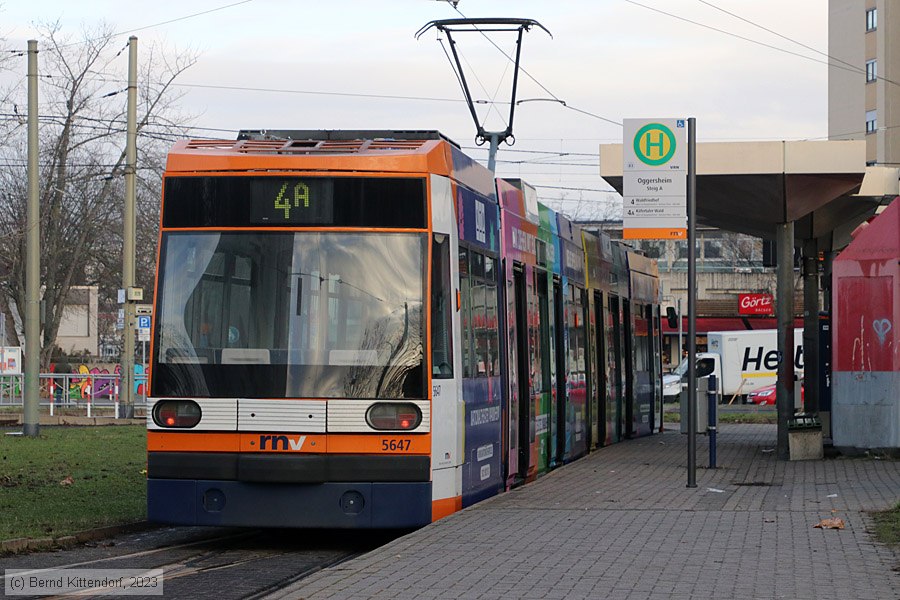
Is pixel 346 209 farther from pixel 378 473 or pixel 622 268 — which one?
pixel 622 268

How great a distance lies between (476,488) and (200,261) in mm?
3234

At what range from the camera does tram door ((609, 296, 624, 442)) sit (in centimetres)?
2305

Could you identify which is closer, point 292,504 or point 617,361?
point 292,504

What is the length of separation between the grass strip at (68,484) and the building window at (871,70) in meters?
52.1

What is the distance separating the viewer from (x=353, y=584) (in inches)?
332

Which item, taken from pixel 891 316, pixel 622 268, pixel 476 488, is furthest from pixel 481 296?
pixel 622 268

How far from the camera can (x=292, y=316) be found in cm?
1109

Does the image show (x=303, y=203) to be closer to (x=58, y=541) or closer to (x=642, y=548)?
(x=58, y=541)

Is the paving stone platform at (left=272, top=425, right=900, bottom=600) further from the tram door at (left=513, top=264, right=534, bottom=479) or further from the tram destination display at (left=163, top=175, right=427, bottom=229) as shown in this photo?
the tram destination display at (left=163, top=175, right=427, bottom=229)

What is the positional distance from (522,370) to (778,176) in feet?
21.2

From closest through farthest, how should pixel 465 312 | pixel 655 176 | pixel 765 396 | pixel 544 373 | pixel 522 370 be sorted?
pixel 465 312 → pixel 522 370 → pixel 655 176 → pixel 544 373 → pixel 765 396

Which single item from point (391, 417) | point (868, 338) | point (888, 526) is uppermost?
point (868, 338)

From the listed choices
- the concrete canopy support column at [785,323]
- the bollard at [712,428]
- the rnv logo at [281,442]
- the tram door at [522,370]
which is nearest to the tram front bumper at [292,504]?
the rnv logo at [281,442]

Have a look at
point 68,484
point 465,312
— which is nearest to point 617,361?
point 68,484
